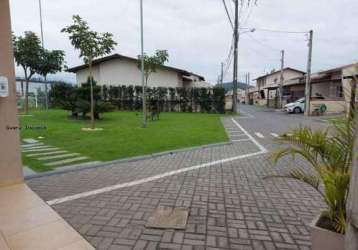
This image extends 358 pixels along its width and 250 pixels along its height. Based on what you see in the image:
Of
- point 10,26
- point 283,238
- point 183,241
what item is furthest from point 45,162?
point 283,238

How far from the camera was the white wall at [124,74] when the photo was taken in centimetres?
2586

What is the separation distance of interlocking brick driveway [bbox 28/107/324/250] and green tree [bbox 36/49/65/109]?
14.2m

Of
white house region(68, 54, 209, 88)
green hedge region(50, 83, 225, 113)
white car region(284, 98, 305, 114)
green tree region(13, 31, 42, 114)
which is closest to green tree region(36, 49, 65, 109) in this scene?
green tree region(13, 31, 42, 114)

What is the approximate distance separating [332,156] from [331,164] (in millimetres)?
66

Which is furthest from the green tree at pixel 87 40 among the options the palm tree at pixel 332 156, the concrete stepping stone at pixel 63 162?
the palm tree at pixel 332 156

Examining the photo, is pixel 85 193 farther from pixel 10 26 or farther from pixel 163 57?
pixel 163 57

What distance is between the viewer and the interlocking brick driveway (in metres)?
2.75

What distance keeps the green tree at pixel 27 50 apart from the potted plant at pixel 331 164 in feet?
56.8

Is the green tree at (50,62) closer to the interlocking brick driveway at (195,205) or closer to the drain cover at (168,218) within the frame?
the interlocking brick driveway at (195,205)

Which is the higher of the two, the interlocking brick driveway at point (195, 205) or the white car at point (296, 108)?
the white car at point (296, 108)

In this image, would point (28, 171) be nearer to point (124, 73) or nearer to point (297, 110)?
point (124, 73)

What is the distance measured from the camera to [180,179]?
4.75m

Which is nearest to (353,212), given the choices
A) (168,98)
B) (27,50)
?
(27,50)

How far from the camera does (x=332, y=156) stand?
2.14 meters
